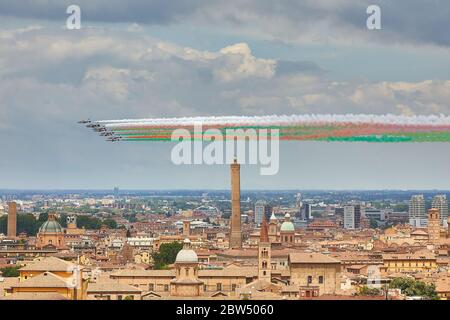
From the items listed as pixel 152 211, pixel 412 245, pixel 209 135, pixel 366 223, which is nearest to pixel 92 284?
pixel 209 135

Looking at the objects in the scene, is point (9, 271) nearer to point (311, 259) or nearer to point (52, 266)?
point (311, 259)

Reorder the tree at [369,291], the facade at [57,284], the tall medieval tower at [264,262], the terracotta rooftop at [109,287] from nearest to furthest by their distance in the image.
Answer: the facade at [57,284]
the terracotta rooftop at [109,287]
the tree at [369,291]
the tall medieval tower at [264,262]

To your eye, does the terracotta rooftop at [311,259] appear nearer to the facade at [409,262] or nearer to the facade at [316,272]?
the facade at [316,272]

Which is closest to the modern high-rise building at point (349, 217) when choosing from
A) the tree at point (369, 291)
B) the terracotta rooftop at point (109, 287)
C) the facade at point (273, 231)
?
the facade at point (273, 231)

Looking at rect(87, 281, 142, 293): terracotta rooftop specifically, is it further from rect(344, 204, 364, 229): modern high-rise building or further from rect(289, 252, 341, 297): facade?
rect(344, 204, 364, 229): modern high-rise building

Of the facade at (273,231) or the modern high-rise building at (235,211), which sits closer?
the facade at (273,231)

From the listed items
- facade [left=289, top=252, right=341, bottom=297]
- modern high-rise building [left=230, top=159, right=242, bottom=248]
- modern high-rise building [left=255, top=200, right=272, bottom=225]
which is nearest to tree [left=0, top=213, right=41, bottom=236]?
modern high-rise building [left=255, top=200, right=272, bottom=225]
